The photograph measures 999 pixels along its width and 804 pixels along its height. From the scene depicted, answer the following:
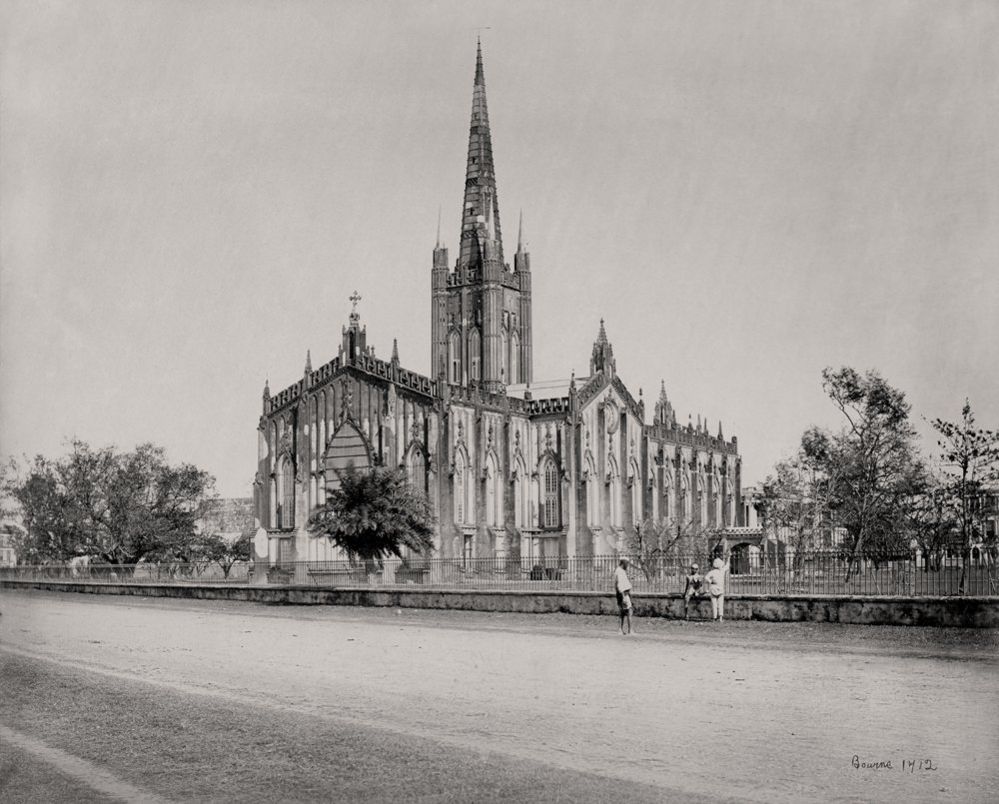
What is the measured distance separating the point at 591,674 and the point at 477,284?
6568 centimetres

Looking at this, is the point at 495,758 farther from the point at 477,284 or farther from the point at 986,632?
the point at 477,284

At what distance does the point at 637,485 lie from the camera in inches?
2704

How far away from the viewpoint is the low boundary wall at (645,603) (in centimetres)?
2109

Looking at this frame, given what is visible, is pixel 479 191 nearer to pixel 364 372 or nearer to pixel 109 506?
pixel 364 372

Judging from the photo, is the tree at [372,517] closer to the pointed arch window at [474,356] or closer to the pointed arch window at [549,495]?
the pointed arch window at [549,495]

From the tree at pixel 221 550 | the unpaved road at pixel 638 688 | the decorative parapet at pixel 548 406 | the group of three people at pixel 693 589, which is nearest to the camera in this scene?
the unpaved road at pixel 638 688

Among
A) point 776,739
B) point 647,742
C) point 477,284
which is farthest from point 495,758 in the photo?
point 477,284

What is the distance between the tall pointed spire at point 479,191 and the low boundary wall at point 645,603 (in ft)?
144

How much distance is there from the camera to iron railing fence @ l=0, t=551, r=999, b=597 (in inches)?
890

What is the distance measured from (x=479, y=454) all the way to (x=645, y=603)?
3234cm

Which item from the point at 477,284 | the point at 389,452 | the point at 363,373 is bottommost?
the point at 389,452

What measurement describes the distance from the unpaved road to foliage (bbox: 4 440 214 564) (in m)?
31.1
